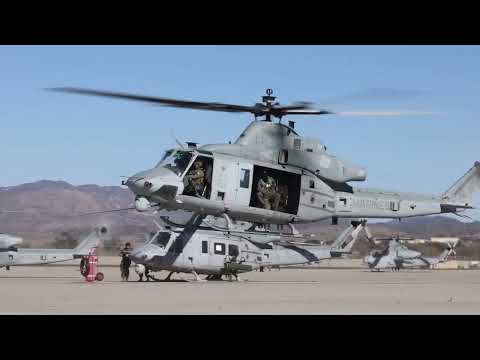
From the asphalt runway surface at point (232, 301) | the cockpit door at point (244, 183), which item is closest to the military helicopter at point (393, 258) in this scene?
the cockpit door at point (244, 183)

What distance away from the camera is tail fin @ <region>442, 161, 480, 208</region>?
28.5 meters

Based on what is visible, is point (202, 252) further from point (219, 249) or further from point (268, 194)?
point (268, 194)

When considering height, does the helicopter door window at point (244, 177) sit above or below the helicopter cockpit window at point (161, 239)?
above

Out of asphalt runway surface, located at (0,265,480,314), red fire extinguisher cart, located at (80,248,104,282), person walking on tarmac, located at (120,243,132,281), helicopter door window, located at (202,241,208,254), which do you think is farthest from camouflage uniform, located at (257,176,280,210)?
red fire extinguisher cart, located at (80,248,104,282)

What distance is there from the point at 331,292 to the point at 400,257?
1144 inches

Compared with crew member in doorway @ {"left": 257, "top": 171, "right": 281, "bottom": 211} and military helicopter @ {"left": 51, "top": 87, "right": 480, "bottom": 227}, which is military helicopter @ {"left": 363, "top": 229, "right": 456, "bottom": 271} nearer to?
military helicopter @ {"left": 51, "top": 87, "right": 480, "bottom": 227}

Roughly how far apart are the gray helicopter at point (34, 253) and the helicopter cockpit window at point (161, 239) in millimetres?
11146

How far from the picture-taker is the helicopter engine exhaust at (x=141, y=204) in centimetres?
2300

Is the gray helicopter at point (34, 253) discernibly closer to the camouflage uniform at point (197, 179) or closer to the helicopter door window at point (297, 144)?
the camouflage uniform at point (197, 179)

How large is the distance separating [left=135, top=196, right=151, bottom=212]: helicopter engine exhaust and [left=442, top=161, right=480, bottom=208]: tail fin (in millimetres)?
11250

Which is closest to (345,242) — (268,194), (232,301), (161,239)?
(268,194)

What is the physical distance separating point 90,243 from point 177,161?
1710cm
